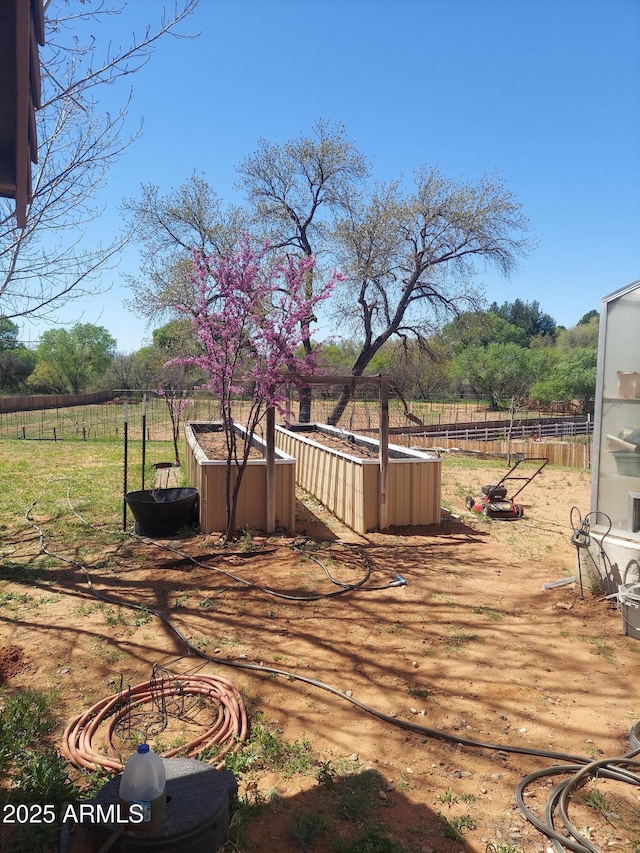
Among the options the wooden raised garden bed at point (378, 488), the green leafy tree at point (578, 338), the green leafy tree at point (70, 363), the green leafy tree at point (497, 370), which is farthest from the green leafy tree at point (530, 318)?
the wooden raised garden bed at point (378, 488)

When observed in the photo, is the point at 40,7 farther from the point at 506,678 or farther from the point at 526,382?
the point at 526,382

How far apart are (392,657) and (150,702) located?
181 cm

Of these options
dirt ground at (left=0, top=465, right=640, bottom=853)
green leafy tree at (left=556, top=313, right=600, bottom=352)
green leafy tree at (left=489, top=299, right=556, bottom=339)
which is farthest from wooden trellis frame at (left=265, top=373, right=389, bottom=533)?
green leafy tree at (left=489, top=299, right=556, bottom=339)

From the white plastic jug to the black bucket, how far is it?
5712 millimetres

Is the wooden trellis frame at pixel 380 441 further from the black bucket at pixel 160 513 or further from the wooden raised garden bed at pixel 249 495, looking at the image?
the black bucket at pixel 160 513

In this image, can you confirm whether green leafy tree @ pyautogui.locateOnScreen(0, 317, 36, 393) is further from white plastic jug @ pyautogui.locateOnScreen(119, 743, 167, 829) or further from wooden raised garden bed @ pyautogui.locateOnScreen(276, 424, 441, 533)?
white plastic jug @ pyautogui.locateOnScreen(119, 743, 167, 829)

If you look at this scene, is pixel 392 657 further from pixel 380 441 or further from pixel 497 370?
pixel 497 370

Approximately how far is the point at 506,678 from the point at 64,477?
11188mm

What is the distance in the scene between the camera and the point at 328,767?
2900mm

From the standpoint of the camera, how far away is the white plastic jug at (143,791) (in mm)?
1979

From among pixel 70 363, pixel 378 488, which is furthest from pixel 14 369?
pixel 378 488

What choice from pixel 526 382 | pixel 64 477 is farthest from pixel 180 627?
pixel 526 382

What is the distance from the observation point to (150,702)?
Answer: 3.56m

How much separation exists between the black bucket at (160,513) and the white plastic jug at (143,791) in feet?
18.7
